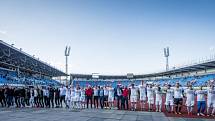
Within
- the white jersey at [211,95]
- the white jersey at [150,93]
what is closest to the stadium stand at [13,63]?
the white jersey at [150,93]

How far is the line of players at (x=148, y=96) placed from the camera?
→ 20.0 meters

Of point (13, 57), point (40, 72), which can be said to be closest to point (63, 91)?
point (13, 57)

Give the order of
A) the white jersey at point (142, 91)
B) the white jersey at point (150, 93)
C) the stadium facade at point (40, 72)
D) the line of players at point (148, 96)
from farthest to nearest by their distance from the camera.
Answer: the stadium facade at point (40, 72) < the white jersey at point (142, 91) < the white jersey at point (150, 93) < the line of players at point (148, 96)

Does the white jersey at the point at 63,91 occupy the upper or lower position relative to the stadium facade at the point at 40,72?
lower

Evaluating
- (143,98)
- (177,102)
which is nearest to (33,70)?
(143,98)

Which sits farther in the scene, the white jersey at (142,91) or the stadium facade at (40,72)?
the stadium facade at (40,72)

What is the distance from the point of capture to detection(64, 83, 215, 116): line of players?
20.0m

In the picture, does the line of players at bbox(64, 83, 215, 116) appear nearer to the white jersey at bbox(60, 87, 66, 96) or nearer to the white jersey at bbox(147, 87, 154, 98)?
the white jersey at bbox(147, 87, 154, 98)

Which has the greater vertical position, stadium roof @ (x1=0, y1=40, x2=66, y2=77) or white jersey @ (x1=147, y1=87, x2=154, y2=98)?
stadium roof @ (x1=0, y1=40, x2=66, y2=77)

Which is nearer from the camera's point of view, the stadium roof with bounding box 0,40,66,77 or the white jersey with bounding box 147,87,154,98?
the white jersey with bounding box 147,87,154,98

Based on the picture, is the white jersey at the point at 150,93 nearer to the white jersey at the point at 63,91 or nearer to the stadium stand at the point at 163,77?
the white jersey at the point at 63,91

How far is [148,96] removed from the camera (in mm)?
23375

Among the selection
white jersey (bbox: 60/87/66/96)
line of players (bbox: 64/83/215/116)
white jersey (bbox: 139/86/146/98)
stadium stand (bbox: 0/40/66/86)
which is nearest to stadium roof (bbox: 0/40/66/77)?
stadium stand (bbox: 0/40/66/86)

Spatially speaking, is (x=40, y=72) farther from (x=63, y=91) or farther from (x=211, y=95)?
(x=211, y=95)
